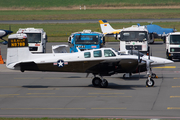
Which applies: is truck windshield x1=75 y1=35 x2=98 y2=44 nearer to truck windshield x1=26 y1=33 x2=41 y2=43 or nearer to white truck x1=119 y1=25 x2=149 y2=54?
white truck x1=119 y1=25 x2=149 y2=54

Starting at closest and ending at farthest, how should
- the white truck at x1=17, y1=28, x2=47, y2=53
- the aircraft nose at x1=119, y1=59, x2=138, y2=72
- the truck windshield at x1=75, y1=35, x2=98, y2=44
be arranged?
the aircraft nose at x1=119, y1=59, x2=138, y2=72
the truck windshield at x1=75, y1=35, x2=98, y2=44
the white truck at x1=17, y1=28, x2=47, y2=53

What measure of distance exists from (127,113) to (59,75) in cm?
1098

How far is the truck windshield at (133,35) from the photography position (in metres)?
28.7

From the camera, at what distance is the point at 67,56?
696 inches

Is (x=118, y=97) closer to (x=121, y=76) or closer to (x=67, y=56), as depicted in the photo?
(x=67, y=56)

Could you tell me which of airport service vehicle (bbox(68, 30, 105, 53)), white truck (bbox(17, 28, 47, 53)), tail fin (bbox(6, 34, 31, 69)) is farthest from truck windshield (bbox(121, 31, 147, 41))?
tail fin (bbox(6, 34, 31, 69))

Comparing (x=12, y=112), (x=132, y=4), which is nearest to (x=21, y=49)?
(x=12, y=112)

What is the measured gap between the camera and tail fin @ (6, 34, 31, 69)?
17.8 meters

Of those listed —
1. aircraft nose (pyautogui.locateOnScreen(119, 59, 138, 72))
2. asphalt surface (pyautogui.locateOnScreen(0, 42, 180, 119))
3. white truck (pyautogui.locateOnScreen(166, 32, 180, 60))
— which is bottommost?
asphalt surface (pyautogui.locateOnScreen(0, 42, 180, 119))

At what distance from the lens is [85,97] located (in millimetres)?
15398

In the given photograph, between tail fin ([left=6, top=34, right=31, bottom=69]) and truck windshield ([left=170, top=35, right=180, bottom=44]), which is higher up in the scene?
truck windshield ([left=170, top=35, right=180, bottom=44])

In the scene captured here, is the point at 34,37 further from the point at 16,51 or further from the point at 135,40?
the point at 16,51

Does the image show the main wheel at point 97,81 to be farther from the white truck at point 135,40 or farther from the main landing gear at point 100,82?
the white truck at point 135,40

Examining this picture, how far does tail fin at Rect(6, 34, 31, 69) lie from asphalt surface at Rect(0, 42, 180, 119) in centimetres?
165
